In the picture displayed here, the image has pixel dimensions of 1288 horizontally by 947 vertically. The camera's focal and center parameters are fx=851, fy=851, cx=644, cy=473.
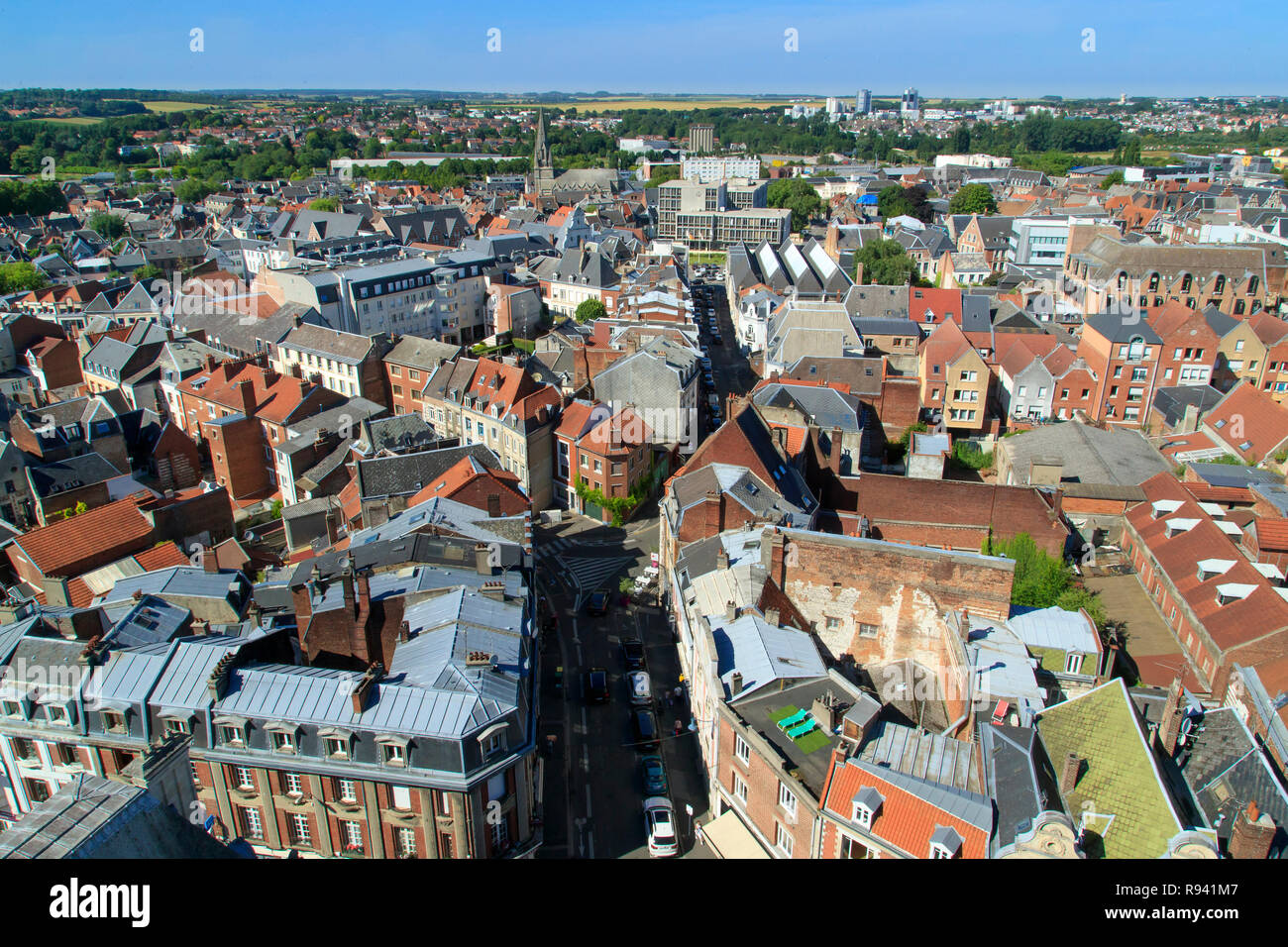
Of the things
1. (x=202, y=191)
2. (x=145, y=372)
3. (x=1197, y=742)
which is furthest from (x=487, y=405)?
(x=202, y=191)

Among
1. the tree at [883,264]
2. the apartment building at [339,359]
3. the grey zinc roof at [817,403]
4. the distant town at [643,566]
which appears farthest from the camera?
the tree at [883,264]

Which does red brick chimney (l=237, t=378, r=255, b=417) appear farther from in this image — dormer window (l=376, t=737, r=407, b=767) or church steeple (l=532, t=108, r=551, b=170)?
church steeple (l=532, t=108, r=551, b=170)

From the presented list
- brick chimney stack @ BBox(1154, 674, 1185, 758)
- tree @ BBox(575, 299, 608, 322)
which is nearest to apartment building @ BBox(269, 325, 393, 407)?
tree @ BBox(575, 299, 608, 322)

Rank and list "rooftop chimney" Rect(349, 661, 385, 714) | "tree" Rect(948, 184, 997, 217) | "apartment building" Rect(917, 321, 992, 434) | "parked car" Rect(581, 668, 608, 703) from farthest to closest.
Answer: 1. "tree" Rect(948, 184, 997, 217)
2. "apartment building" Rect(917, 321, 992, 434)
3. "parked car" Rect(581, 668, 608, 703)
4. "rooftop chimney" Rect(349, 661, 385, 714)

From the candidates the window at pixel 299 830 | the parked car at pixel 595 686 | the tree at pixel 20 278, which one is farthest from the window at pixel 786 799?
the tree at pixel 20 278

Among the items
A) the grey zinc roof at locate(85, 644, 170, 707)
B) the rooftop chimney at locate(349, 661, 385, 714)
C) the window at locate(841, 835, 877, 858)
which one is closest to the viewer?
the window at locate(841, 835, 877, 858)

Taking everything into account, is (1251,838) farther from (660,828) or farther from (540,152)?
(540,152)

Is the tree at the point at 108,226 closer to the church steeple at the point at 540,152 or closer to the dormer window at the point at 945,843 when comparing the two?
the church steeple at the point at 540,152
